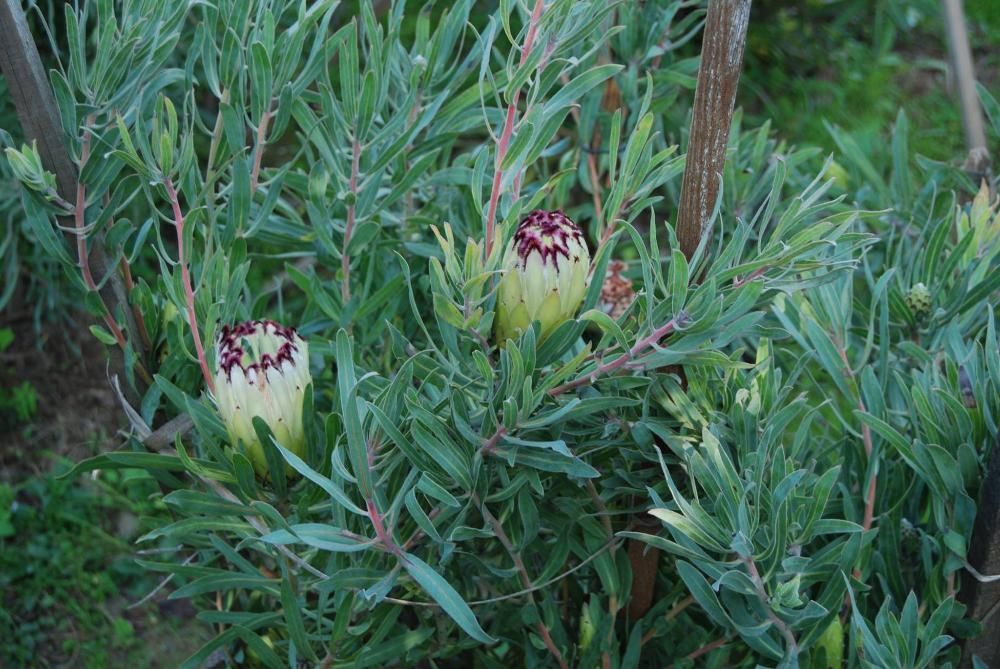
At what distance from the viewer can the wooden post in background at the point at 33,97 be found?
0.82m

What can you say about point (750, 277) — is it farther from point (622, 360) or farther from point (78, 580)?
point (78, 580)

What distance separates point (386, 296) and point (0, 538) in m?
1.01

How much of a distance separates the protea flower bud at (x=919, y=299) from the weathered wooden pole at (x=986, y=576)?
193 millimetres

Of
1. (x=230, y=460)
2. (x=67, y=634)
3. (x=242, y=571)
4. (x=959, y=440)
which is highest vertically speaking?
(x=959, y=440)

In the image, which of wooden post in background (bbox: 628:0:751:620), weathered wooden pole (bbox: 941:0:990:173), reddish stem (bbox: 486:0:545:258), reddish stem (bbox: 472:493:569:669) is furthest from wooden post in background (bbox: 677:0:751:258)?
weathered wooden pole (bbox: 941:0:990:173)

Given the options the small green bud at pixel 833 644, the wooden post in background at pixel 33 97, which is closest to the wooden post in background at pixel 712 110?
the small green bud at pixel 833 644

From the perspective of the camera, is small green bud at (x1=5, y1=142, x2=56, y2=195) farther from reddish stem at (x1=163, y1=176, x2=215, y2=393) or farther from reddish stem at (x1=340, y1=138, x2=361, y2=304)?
reddish stem at (x1=340, y1=138, x2=361, y2=304)

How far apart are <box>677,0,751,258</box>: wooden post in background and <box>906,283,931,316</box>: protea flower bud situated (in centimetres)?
30

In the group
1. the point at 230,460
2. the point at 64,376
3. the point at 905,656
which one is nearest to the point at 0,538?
the point at 64,376

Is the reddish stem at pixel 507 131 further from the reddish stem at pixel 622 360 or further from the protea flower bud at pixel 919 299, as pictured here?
the protea flower bud at pixel 919 299

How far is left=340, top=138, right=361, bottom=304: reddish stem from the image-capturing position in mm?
889

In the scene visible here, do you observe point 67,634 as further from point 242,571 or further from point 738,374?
point 738,374

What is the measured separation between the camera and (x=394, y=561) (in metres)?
0.83

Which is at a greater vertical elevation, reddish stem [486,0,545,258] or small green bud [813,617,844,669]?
reddish stem [486,0,545,258]
